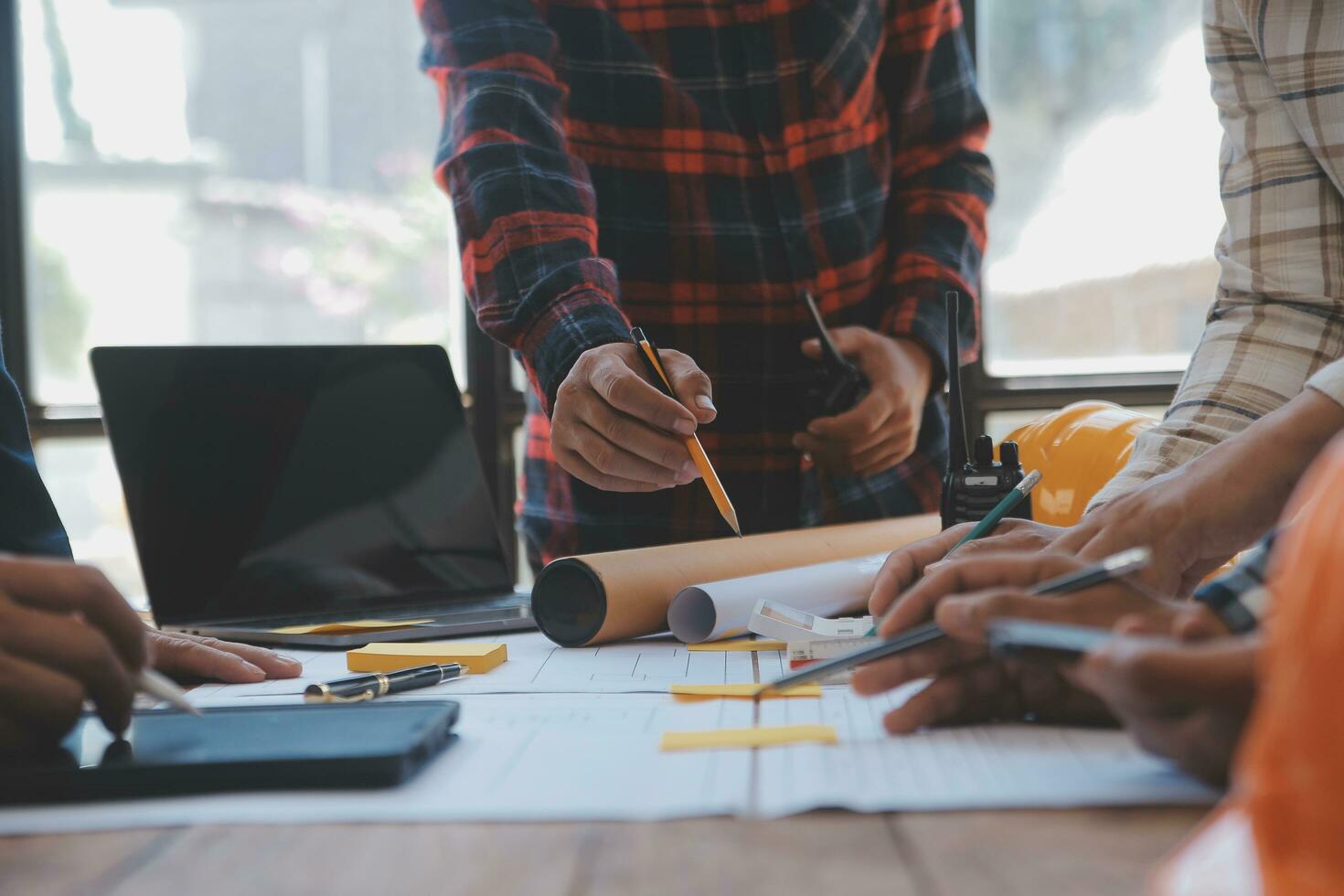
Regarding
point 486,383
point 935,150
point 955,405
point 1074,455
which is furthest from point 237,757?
point 486,383

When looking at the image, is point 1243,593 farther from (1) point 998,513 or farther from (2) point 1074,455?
(2) point 1074,455

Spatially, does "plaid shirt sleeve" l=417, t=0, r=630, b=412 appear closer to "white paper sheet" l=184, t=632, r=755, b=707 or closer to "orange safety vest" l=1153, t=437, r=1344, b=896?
"white paper sheet" l=184, t=632, r=755, b=707

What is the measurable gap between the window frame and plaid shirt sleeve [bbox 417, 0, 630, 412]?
120 cm

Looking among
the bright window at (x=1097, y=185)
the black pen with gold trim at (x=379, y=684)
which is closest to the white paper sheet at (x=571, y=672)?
the black pen with gold trim at (x=379, y=684)

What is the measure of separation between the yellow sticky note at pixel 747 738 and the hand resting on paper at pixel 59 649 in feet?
0.91

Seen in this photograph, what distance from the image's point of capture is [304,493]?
1227 millimetres

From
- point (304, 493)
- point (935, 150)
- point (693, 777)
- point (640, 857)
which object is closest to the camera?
point (640, 857)

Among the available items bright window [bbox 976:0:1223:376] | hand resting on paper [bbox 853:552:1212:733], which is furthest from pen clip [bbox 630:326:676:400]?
bright window [bbox 976:0:1223:376]

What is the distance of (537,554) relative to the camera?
4.98 feet

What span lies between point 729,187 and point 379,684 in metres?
0.84

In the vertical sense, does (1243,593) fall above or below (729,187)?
below

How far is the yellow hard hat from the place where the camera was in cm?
136

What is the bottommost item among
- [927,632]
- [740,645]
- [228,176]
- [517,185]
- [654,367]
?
[740,645]

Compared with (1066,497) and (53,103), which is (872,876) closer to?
(1066,497)
